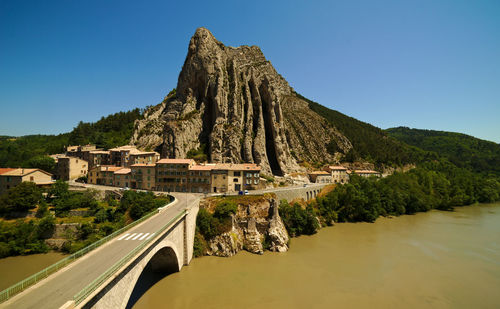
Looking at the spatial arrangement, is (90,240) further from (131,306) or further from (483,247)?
(483,247)

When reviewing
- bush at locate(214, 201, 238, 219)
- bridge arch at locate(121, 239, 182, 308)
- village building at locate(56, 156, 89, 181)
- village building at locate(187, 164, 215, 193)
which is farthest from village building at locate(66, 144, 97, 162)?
bridge arch at locate(121, 239, 182, 308)

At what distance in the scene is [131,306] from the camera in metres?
17.2

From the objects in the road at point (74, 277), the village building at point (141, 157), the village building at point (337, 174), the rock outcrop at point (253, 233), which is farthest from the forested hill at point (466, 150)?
the road at point (74, 277)

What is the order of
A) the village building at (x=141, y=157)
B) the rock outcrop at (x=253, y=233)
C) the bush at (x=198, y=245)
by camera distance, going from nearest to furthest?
the bush at (x=198, y=245) < the rock outcrop at (x=253, y=233) < the village building at (x=141, y=157)

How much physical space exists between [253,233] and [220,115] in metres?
35.1

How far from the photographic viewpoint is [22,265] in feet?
79.7

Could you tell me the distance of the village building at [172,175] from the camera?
39969 mm

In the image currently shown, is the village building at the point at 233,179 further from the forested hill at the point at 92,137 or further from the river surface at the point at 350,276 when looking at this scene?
the forested hill at the point at 92,137

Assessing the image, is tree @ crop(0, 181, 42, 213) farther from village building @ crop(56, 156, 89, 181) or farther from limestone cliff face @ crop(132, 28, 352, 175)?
limestone cliff face @ crop(132, 28, 352, 175)

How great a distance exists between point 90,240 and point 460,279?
4409 centimetres

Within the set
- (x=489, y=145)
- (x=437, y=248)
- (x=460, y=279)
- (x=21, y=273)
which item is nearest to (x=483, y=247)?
(x=437, y=248)

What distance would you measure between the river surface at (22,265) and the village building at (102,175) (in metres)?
19.7

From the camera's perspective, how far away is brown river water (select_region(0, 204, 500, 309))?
1870cm

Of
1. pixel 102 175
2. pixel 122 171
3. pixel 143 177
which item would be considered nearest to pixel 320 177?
pixel 143 177
